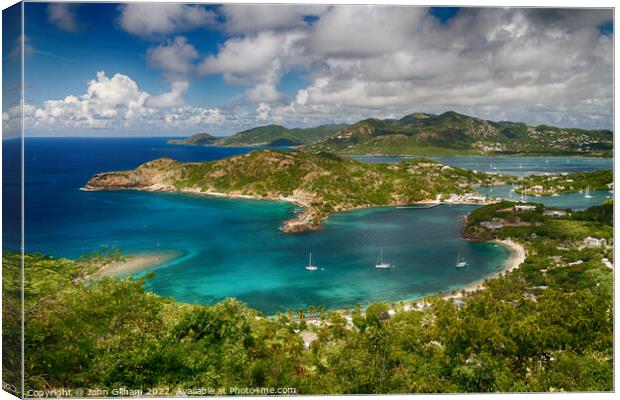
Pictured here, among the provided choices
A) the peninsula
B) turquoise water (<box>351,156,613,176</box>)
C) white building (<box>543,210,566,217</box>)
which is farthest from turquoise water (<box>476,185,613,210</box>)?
turquoise water (<box>351,156,613,176</box>)

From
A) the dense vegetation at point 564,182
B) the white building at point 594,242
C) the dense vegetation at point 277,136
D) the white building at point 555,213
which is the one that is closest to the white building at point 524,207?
the white building at point 555,213

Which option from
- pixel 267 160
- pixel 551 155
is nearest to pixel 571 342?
pixel 551 155

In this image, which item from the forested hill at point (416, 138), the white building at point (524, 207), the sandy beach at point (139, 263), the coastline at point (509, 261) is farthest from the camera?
the forested hill at point (416, 138)

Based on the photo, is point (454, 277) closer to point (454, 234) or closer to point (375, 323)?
point (454, 234)

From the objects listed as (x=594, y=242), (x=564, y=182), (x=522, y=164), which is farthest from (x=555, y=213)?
(x=522, y=164)

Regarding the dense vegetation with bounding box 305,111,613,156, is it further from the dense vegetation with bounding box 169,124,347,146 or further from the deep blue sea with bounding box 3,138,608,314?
Answer: the deep blue sea with bounding box 3,138,608,314

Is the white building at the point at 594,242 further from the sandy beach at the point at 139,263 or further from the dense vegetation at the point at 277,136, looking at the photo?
the dense vegetation at the point at 277,136
